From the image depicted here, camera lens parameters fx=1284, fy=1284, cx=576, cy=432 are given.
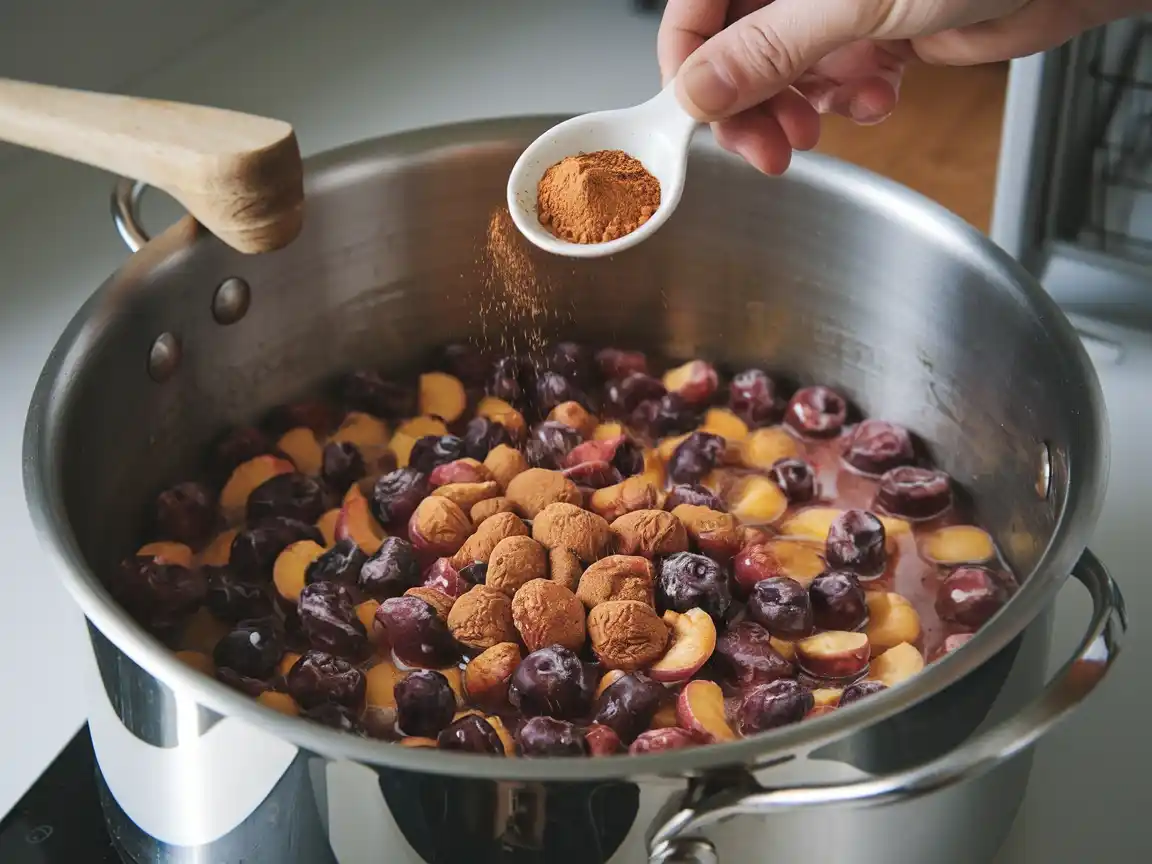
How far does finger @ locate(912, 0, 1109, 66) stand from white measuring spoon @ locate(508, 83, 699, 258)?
0.20m

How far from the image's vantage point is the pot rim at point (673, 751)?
1.86 ft

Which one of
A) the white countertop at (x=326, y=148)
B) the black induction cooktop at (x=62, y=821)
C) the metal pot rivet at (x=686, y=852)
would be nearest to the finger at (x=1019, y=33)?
the white countertop at (x=326, y=148)

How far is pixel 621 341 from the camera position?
1.25m

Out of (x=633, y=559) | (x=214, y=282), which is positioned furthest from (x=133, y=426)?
(x=633, y=559)

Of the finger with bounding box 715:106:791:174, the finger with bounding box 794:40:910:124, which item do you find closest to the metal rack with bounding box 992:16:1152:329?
the finger with bounding box 794:40:910:124

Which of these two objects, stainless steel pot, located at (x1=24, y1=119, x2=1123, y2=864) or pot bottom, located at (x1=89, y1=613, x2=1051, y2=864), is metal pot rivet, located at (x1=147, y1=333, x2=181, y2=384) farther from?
pot bottom, located at (x1=89, y1=613, x2=1051, y2=864)

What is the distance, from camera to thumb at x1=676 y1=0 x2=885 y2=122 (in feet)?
2.56

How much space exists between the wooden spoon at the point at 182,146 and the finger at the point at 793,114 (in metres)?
0.37

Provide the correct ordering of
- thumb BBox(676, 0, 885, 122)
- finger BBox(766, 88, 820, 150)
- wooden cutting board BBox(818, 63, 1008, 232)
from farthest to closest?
wooden cutting board BBox(818, 63, 1008, 232)
finger BBox(766, 88, 820, 150)
thumb BBox(676, 0, 885, 122)

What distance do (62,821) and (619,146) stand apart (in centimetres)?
61

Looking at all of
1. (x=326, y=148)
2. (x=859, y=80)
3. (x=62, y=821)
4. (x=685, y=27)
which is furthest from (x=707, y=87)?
(x=326, y=148)

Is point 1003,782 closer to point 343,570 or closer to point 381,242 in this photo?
point 343,570

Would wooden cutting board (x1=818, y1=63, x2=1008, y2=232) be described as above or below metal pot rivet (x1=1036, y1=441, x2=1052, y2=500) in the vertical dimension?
below

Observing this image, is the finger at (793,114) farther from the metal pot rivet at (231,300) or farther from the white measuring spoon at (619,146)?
the metal pot rivet at (231,300)
